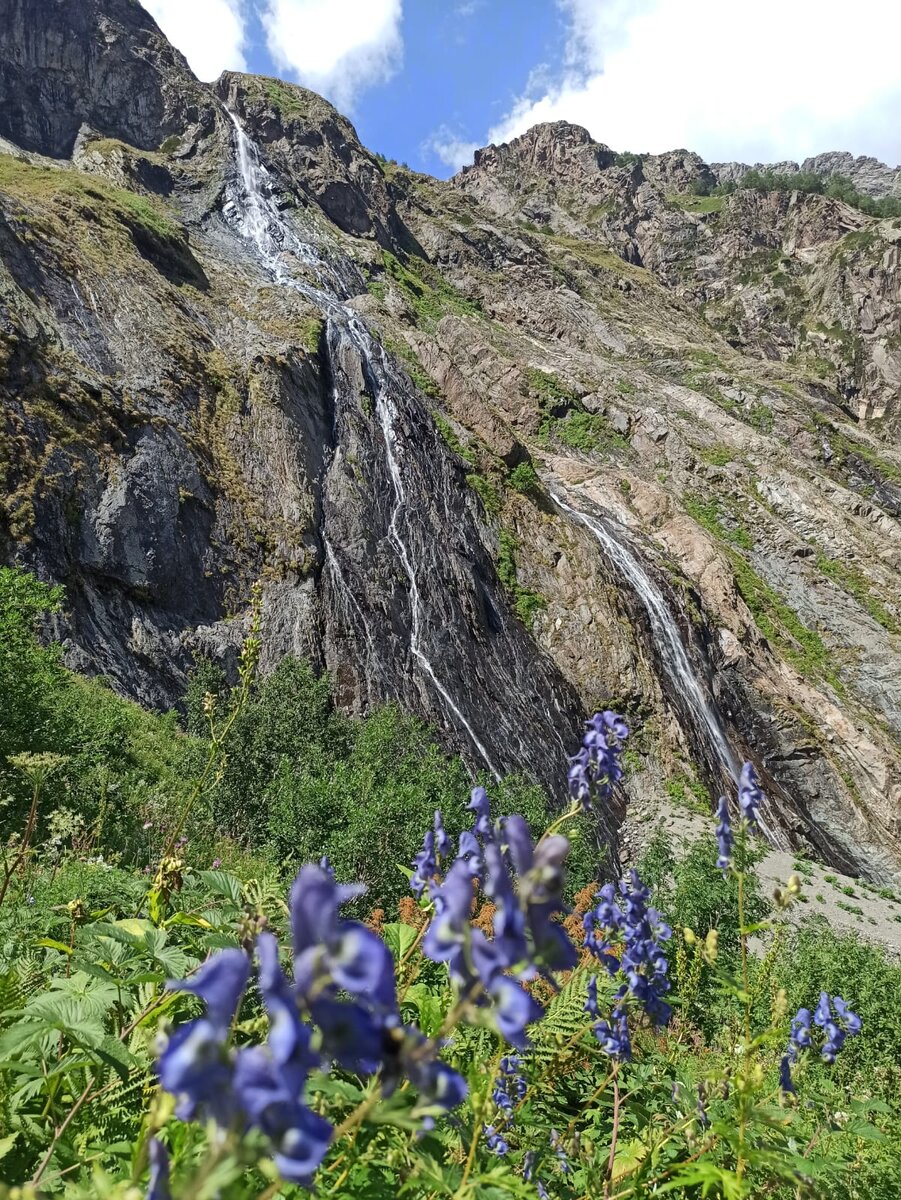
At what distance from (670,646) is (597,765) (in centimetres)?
2760

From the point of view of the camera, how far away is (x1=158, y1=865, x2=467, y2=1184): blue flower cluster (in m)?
0.78

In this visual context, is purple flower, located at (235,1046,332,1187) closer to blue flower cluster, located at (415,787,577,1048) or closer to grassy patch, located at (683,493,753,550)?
blue flower cluster, located at (415,787,577,1048)

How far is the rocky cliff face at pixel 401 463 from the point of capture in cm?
1759

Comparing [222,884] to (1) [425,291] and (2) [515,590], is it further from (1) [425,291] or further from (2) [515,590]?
(1) [425,291]

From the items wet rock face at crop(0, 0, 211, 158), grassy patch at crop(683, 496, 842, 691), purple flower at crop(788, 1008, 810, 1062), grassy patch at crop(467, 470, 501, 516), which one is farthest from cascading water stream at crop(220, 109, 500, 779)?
grassy patch at crop(683, 496, 842, 691)

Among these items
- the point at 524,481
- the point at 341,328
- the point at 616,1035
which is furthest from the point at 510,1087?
the point at 341,328

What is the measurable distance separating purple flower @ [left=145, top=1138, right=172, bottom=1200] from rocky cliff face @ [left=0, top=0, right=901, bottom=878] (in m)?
15.1

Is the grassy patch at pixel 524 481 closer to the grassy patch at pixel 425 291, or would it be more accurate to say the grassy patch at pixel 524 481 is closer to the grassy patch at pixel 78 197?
the grassy patch at pixel 78 197

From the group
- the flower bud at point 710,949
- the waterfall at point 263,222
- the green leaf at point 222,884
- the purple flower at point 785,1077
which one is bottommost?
the purple flower at point 785,1077

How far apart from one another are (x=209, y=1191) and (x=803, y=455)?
53.6 m

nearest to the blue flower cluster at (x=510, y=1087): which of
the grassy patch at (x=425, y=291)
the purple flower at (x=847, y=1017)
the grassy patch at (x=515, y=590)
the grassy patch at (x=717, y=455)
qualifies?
the purple flower at (x=847, y=1017)

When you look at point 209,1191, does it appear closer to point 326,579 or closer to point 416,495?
point 326,579

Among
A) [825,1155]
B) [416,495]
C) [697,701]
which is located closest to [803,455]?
[697,701]

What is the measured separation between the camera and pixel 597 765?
8.25 ft
